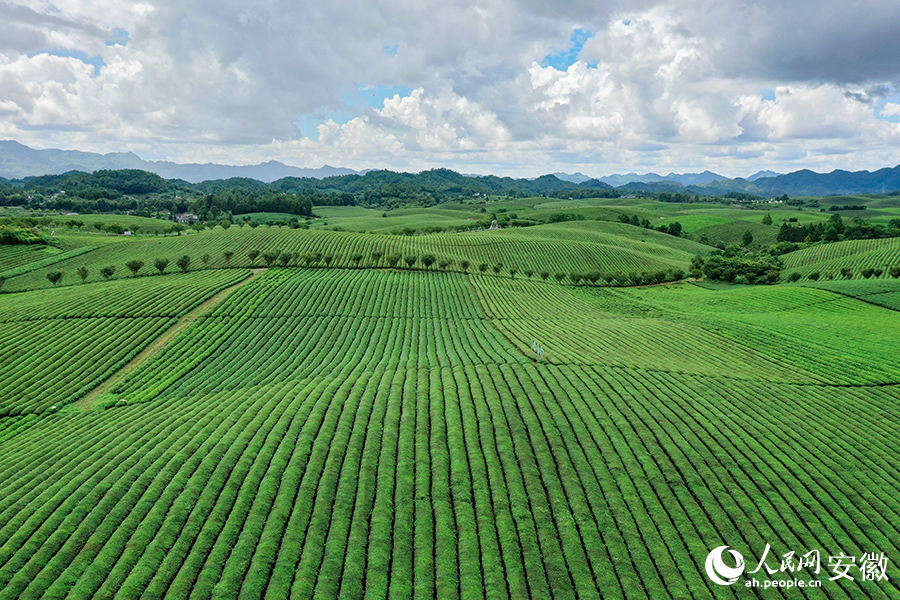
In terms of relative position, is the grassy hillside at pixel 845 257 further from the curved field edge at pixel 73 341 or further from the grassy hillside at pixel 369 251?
the curved field edge at pixel 73 341

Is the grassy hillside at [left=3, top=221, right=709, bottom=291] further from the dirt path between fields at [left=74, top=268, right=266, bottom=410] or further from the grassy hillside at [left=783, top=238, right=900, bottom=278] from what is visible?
the grassy hillside at [left=783, top=238, right=900, bottom=278]

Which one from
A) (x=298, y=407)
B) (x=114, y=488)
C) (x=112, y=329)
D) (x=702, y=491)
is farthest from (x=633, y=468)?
(x=112, y=329)

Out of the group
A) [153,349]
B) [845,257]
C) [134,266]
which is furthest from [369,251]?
[845,257]

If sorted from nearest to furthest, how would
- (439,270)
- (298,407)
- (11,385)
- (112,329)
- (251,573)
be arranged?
(251,573) → (298,407) → (11,385) → (112,329) → (439,270)

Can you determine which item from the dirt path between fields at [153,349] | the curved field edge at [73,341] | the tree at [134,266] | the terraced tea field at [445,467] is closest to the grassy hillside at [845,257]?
the terraced tea field at [445,467]

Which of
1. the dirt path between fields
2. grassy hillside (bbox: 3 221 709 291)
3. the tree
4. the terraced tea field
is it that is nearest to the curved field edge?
the terraced tea field

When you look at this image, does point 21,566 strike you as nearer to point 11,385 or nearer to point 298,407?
point 298,407

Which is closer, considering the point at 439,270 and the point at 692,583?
the point at 692,583
